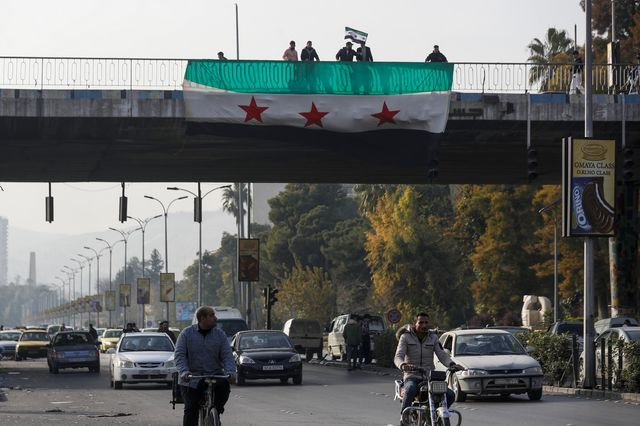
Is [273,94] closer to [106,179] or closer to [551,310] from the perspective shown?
[106,179]

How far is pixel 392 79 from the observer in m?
42.6

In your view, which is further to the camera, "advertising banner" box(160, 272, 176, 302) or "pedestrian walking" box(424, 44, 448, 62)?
"advertising banner" box(160, 272, 176, 302)

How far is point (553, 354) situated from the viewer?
34.6 metres

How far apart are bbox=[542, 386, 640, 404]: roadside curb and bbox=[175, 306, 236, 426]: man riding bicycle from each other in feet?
47.8

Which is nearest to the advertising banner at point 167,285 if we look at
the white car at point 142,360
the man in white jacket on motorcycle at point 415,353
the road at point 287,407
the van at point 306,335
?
the van at point 306,335

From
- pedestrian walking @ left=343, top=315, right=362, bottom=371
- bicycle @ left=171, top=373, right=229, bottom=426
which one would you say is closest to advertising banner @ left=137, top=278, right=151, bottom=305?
pedestrian walking @ left=343, top=315, right=362, bottom=371

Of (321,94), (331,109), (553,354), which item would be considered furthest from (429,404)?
(321,94)

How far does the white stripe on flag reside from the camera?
137 feet

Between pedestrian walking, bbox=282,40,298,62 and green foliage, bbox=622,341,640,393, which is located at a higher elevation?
pedestrian walking, bbox=282,40,298,62

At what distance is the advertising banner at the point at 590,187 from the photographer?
106 feet

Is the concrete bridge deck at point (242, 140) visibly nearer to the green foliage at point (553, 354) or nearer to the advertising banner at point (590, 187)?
the green foliage at point (553, 354)

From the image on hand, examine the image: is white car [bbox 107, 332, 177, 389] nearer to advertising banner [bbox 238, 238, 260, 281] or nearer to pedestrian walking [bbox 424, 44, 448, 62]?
pedestrian walking [bbox 424, 44, 448, 62]

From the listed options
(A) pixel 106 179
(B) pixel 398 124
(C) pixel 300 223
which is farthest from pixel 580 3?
(C) pixel 300 223

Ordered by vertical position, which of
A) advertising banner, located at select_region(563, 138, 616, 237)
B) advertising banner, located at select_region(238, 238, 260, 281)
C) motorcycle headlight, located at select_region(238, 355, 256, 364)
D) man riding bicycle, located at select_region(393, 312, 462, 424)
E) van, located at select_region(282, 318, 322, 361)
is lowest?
van, located at select_region(282, 318, 322, 361)
